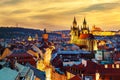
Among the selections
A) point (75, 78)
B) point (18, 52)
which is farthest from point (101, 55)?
point (75, 78)

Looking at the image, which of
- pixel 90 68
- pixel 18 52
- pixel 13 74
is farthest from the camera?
pixel 18 52

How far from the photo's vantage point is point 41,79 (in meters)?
48.0

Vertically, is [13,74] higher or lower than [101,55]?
higher

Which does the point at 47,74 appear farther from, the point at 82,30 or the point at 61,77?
the point at 82,30

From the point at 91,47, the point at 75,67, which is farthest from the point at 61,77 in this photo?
the point at 91,47

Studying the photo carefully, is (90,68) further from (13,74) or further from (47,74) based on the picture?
(13,74)

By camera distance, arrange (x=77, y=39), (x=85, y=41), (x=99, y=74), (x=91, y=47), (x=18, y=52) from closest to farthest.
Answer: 1. (x=99, y=74)
2. (x=18, y=52)
3. (x=91, y=47)
4. (x=85, y=41)
5. (x=77, y=39)

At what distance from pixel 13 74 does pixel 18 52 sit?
164 ft

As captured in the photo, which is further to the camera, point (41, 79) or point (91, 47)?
point (91, 47)

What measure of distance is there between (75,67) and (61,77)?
3112 millimetres

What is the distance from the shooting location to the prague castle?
149175 mm

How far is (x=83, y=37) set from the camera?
158m

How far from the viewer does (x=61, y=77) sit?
58469 millimetres

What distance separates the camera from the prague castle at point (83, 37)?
489 feet
